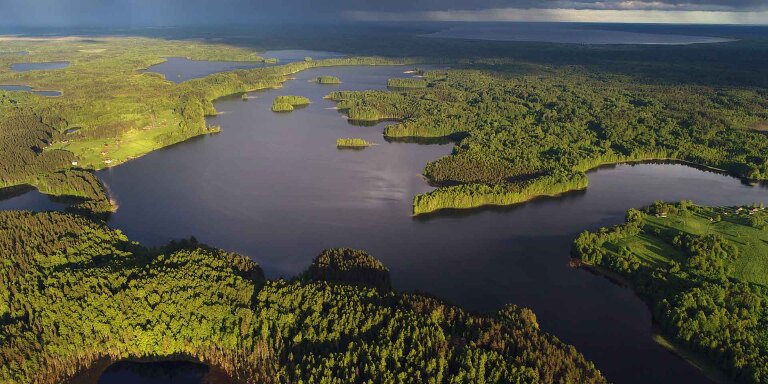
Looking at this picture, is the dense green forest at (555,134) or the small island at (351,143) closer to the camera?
the dense green forest at (555,134)

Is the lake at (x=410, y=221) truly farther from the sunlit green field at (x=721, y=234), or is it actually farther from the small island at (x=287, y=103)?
the small island at (x=287, y=103)

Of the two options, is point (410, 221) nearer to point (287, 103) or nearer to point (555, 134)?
point (555, 134)

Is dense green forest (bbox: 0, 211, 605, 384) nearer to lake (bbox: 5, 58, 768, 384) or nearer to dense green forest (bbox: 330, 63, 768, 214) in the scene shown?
lake (bbox: 5, 58, 768, 384)

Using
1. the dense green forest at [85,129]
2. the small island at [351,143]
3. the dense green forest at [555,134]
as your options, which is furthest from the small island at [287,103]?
the small island at [351,143]

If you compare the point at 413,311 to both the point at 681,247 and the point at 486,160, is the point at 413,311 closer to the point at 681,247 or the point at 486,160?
the point at 681,247

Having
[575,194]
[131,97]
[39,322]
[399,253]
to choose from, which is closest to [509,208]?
[575,194]

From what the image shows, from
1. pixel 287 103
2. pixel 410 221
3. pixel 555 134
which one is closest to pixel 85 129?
pixel 287 103

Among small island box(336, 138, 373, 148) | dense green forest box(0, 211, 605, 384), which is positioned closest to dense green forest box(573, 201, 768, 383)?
dense green forest box(0, 211, 605, 384)
